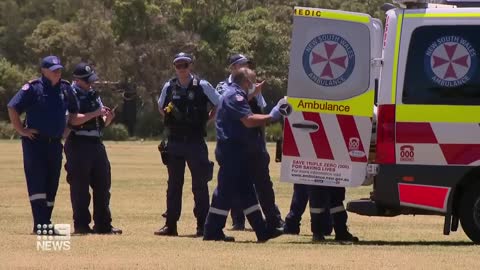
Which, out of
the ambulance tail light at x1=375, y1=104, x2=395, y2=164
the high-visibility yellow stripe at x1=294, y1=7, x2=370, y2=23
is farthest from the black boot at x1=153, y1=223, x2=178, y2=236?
the high-visibility yellow stripe at x1=294, y1=7, x2=370, y2=23

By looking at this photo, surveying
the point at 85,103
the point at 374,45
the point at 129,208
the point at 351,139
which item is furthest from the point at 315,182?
the point at 129,208

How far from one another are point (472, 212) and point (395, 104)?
125 centimetres

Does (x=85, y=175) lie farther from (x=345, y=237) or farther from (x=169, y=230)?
(x=345, y=237)

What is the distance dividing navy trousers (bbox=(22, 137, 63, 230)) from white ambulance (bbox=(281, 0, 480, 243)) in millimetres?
2485

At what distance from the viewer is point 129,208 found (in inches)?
728

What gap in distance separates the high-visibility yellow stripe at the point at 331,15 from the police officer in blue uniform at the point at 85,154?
265cm

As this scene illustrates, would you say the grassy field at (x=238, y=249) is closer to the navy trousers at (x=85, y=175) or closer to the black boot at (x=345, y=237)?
the black boot at (x=345, y=237)

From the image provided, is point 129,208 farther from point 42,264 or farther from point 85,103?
point 42,264

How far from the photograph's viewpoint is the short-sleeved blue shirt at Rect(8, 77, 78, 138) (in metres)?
12.7

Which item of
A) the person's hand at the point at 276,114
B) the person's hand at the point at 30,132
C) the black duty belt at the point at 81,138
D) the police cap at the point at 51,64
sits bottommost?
the black duty belt at the point at 81,138

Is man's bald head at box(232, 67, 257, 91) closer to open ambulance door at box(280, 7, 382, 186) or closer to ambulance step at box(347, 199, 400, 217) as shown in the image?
open ambulance door at box(280, 7, 382, 186)

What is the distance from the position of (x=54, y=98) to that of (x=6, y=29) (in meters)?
74.3

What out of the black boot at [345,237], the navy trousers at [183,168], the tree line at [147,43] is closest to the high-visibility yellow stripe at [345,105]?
the black boot at [345,237]

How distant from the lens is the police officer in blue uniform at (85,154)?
13.3 metres
